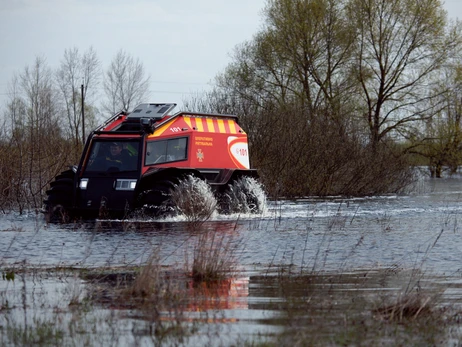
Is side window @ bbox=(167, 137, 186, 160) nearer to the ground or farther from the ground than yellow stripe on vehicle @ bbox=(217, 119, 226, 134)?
nearer to the ground

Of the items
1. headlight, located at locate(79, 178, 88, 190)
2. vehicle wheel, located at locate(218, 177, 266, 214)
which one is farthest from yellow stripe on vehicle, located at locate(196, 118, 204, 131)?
headlight, located at locate(79, 178, 88, 190)

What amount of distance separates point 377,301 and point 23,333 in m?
3.10

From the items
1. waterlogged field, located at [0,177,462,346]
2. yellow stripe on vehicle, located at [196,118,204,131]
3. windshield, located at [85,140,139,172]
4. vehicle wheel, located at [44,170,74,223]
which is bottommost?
waterlogged field, located at [0,177,462,346]

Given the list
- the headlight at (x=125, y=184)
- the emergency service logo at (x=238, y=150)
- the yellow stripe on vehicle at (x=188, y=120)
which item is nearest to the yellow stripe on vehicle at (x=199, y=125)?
the yellow stripe on vehicle at (x=188, y=120)

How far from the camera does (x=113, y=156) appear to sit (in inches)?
723

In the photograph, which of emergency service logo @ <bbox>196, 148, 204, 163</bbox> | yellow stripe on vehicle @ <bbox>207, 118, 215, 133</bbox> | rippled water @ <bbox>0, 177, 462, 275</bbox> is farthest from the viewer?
yellow stripe on vehicle @ <bbox>207, 118, 215, 133</bbox>

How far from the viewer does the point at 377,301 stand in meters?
7.57

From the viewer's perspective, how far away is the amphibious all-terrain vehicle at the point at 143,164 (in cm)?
1762

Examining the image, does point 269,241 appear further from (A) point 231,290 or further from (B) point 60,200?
(B) point 60,200

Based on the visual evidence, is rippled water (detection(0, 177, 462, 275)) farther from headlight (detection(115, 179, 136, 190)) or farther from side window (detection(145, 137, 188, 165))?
side window (detection(145, 137, 188, 165))

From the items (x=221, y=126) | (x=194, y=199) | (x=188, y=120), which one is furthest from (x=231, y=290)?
(x=221, y=126)

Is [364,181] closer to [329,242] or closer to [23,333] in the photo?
[329,242]

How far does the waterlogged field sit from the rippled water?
1.5 inches

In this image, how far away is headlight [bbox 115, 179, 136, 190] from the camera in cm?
1762
